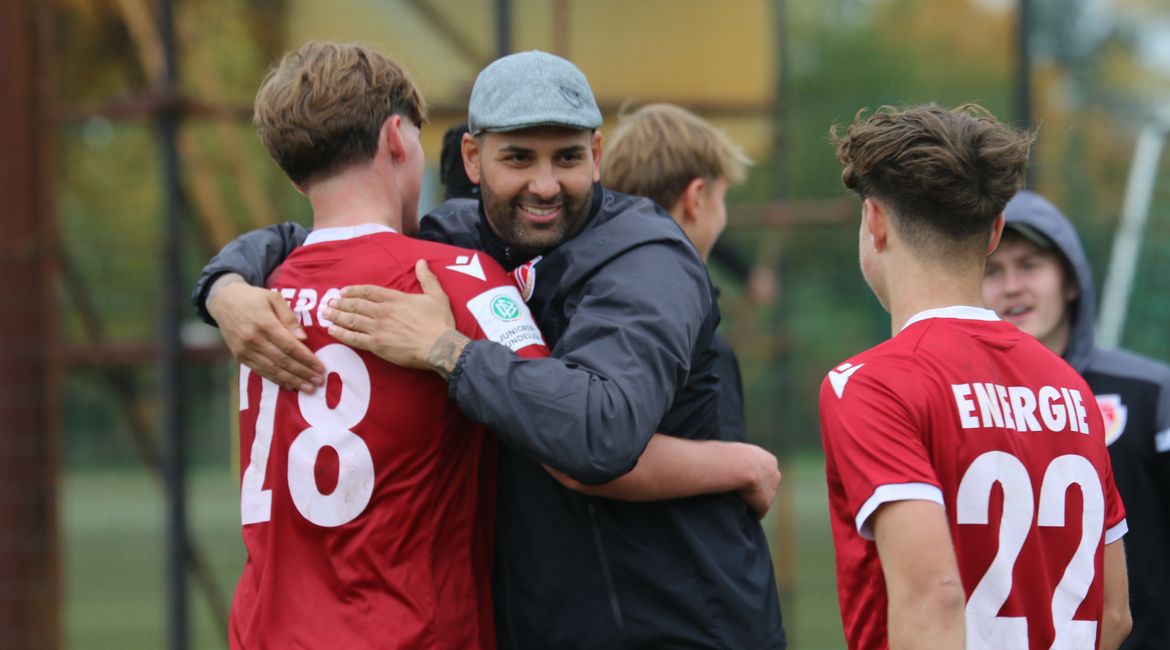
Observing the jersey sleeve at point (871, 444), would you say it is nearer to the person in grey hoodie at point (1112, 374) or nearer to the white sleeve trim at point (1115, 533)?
the white sleeve trim at point (1115, 533)

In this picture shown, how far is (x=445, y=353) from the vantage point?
2.39 meters

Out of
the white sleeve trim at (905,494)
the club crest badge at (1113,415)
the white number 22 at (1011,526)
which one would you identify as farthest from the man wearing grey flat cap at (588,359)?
the club crest badge at (1113,415)

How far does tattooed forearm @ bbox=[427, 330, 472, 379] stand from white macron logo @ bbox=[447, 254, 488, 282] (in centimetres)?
18

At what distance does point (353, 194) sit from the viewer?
265 centimetres

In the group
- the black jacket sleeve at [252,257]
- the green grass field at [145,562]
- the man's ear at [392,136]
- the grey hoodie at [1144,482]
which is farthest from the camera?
the green grass field at [145,562]

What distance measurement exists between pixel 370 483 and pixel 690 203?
1.18 m

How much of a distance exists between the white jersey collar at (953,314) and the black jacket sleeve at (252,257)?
4.39 ft

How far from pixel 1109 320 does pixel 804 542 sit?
807 centimetres

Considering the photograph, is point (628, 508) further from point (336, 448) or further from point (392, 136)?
point (392, 136)

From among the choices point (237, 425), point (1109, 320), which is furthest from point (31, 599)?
point (1109, 320)

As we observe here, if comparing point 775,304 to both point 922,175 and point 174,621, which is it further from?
point 922,175

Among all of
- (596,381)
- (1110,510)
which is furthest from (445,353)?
(1110,510)

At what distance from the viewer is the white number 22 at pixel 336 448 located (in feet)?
8.11

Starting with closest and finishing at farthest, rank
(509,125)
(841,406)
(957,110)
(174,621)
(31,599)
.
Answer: (841,406) → (957,110) → (509,125) → (174,621) → (31,599)
